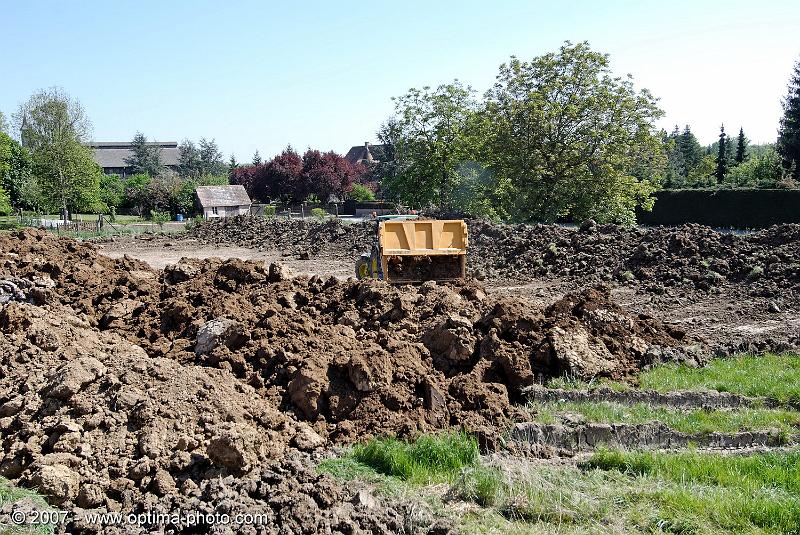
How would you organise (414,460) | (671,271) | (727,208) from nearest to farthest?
(414,460)
(671,271)
(727,208)

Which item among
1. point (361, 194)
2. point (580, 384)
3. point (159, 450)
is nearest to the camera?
point (159, 450)

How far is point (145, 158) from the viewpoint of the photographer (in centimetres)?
8600

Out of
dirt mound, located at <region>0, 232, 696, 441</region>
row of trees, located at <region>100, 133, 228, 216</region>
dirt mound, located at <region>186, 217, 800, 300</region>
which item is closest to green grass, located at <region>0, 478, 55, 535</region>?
dirt mound, located at <region>0, 232, 696, 441</region>

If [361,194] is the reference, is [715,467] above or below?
below

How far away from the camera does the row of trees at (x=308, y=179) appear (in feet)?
198

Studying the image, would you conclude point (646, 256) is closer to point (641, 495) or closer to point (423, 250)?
point (423, 250)

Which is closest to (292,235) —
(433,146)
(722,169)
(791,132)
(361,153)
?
(433,146)

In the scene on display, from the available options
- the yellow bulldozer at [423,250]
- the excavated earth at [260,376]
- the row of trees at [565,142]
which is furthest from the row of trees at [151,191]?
the excavated earth at [260,376]

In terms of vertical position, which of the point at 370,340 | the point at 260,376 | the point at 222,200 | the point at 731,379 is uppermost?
the point at 222,200

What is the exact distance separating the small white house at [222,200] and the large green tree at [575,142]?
102 ft

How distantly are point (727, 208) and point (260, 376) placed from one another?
3648 cm

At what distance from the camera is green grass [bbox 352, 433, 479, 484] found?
19.1 feet

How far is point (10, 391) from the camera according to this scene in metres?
6.63

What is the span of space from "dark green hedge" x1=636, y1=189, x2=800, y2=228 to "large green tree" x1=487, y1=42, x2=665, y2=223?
11076 millimetres
